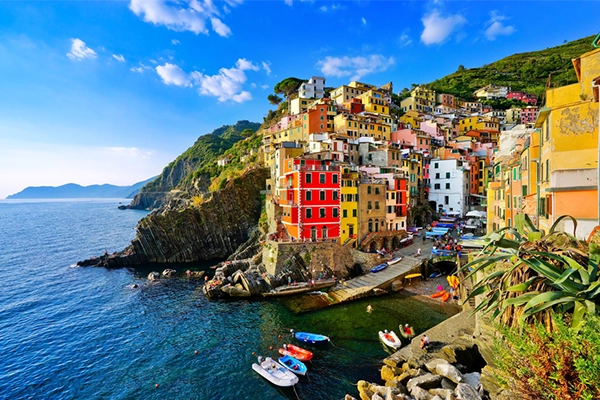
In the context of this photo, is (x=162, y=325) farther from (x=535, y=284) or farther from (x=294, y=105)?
(x=294, y=105)

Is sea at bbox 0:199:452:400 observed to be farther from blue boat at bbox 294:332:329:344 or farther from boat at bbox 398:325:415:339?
boat at bbox 398:325:415:339

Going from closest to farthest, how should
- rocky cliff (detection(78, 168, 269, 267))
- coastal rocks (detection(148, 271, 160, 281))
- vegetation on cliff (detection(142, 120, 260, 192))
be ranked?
coastal rocks (detection(148, 271, 160, 281)), rocky cliff (detection(78, 168, 269, 267)), vegetation on cliff (detection(142, 120, 260, 192))

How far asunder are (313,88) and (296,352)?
93.8 metres

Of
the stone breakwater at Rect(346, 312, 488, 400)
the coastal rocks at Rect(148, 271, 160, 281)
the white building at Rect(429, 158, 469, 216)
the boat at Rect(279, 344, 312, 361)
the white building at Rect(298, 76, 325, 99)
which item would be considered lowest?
the boat at Rect(279, 344, 312, 361)

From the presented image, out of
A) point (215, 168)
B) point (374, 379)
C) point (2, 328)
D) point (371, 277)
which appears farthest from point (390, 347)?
point (215, 168)

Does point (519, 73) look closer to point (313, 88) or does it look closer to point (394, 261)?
point (313, 88)

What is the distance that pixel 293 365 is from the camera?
850 inches

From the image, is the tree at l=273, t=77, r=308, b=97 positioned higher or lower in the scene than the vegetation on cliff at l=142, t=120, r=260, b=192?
higher

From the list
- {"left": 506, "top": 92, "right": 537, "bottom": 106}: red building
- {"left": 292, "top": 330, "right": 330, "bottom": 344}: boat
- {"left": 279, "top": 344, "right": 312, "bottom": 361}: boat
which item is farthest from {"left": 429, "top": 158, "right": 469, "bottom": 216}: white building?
{"left": 506, "top": 92, "right": 537, "bottom": 106}: red building

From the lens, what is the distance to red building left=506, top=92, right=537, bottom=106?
118188 millimetres

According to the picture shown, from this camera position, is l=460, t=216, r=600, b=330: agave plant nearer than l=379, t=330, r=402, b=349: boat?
Yes

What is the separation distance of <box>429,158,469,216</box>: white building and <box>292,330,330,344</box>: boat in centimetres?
4664

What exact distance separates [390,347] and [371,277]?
14168 mm

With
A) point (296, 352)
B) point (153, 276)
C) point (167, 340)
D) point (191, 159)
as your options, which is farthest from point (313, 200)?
point (191, 159)
